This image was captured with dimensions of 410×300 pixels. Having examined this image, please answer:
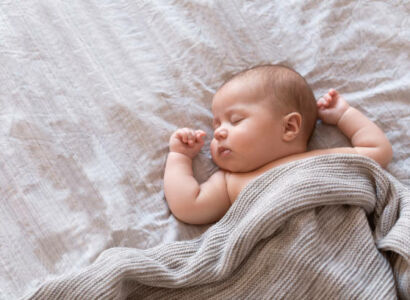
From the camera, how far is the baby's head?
3.76 feet

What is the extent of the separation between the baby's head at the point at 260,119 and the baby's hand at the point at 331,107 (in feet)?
0.14

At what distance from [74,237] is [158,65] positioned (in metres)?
0.48

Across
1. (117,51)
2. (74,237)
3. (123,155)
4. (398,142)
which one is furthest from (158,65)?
(398,142)

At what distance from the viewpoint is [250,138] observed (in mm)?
1138

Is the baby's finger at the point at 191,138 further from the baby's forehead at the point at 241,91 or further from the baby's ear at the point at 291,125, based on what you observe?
the baby's ear at the point at 291,125

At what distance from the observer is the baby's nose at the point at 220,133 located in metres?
1.15

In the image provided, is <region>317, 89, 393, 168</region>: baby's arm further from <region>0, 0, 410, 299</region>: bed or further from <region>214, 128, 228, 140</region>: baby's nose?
<region>214, 128, 228, 140</region>: baby's nose

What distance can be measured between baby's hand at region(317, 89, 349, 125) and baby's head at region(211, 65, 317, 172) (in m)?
0.04

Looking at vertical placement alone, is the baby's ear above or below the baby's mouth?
above

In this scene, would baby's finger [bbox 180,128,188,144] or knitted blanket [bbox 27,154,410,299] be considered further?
baby's finger [bbox 180,128,188,144]

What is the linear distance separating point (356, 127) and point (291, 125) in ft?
0.55

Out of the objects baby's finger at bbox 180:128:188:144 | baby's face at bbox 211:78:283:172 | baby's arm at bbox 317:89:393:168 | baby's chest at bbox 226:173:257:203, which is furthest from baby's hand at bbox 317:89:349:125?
baby's finger at bbox 180:128:188:144

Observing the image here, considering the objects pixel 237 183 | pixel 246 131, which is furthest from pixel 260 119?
pixel 237 183

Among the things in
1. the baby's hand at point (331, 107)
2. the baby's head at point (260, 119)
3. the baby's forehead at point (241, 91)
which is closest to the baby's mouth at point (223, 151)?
the baby's head at point (260, 119)
